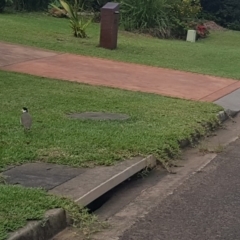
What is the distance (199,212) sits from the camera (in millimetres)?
6184

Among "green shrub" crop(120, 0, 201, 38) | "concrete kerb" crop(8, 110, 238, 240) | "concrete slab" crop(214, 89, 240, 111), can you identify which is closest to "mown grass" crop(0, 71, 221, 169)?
"concrete kerb" crop(8, 110, 238, 240)

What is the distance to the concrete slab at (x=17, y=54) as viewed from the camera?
1404 cm

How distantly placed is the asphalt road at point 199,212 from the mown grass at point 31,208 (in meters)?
0.37

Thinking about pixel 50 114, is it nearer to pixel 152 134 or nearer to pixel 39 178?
pixel 152 134

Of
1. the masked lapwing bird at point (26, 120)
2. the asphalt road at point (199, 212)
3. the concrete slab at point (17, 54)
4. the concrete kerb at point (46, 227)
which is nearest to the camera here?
the concrete kerb at point (46, 227)

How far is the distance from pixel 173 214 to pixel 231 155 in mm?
2589

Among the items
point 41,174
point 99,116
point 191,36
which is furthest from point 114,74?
point 191,36

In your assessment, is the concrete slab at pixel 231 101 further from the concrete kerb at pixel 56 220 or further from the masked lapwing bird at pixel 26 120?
the concrete kerb at pixel 56 220

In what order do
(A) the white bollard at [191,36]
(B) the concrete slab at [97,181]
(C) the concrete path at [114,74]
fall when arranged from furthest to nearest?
1. (A) the white bollard at [191,36]
2. (C) the concrete path at [114,74]
3. (B) the concrete slab at [97,181]

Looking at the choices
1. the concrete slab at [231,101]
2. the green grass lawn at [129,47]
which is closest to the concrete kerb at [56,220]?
the concrete slab at [231,101]

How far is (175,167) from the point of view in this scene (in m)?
7.80

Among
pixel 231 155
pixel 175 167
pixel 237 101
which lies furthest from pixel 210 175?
pixel 237 101

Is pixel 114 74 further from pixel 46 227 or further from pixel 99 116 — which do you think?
pixel 46 227

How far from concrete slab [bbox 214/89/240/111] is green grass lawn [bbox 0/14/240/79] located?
237 cm
